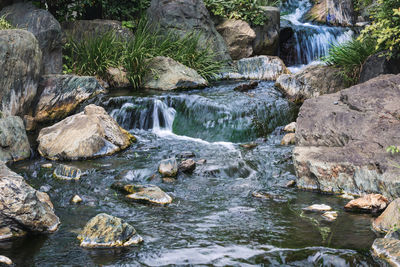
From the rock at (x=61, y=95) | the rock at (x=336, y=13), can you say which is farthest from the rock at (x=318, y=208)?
the rock at (x=336, y=13)

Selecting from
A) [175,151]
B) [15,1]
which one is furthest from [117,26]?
[175,151]

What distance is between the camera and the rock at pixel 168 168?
621cm

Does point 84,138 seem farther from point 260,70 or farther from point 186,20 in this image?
point 186,20

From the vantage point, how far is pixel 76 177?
6.19 meters

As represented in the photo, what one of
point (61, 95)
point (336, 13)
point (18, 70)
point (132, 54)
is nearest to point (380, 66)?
point (132, 54)

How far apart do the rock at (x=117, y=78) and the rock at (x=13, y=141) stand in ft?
12.7

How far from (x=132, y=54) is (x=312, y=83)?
4355mm

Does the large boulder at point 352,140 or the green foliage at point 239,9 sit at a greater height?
the green foliage at point 239,9

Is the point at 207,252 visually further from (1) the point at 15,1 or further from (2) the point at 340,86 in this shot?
(1) the point at 15,1

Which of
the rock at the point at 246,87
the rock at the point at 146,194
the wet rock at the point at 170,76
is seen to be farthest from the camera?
the wet rock at the point at 170,76

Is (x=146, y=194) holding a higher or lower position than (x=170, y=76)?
lower

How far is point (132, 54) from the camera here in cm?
1102

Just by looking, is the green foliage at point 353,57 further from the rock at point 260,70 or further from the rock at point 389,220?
the rock at point 389,220

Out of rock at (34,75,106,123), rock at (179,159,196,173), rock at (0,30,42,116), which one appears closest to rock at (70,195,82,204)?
rock at (179,159,196,173)
